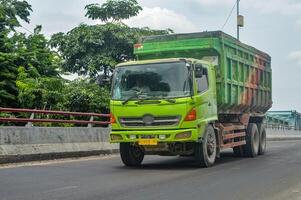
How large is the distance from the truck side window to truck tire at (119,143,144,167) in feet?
7.32

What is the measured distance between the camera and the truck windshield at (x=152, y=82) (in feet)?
→ 40.9

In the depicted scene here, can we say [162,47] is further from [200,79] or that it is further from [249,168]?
[249,168]

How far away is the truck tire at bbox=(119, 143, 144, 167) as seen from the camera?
13648mm

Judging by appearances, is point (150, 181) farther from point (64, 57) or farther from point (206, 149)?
point (64, 57)

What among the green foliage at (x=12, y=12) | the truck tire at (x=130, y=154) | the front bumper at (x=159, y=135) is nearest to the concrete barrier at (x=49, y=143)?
the truck tire at (x=130, y=154)

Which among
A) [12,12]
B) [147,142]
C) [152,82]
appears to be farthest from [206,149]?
[12,12]

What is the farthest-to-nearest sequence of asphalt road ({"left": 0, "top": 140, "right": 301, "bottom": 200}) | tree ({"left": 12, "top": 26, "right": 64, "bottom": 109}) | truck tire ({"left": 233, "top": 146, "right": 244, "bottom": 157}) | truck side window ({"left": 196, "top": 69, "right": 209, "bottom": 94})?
tree ({"left": 12, "top": 26, "right": 64, "bottom": 109})
truck tire ({"left": 233, "top": 146, "right": 244, "bottom": 157})
truck side window ({"left": 196, "top": 69, "right": 209, "bottom": 94})
asphalt road ({"left": 0, "top": 140, "right": 301, "bottom": 200})

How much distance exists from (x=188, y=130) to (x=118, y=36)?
20183 mm

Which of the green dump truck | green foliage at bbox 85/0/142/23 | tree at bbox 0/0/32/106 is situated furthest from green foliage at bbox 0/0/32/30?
the green dump truck

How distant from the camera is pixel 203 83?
13062 millimetres

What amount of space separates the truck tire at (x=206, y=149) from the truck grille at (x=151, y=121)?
94 centimetres

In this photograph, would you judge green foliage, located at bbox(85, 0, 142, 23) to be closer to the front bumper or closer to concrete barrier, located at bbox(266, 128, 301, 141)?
concrete barrier, located at bbox(266, 128, 301, 141)

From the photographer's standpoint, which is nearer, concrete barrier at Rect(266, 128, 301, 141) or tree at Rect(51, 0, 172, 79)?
tree at Rect(51, 0, 172, 79)

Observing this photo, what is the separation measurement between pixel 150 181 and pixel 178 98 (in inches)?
102
